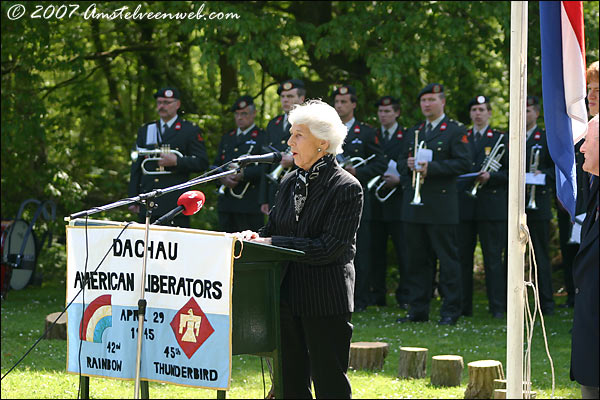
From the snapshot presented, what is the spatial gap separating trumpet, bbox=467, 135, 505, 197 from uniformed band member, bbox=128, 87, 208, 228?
288cm

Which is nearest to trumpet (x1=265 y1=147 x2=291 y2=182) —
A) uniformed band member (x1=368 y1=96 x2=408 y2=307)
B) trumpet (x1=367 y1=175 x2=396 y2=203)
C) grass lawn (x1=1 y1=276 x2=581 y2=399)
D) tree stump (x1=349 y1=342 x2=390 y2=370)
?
→ trumpet (x1=367 y1=175 x2=396 y2=203)

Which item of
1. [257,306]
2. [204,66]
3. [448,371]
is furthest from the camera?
[204,66]

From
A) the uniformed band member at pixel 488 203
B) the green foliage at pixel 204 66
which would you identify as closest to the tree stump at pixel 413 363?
the uniformed band member at pixel 488 203

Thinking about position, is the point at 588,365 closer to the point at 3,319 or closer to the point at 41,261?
the point at 3,319

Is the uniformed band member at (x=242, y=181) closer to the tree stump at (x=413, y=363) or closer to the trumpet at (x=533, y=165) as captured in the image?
the trumpet at (x=533, y=165)

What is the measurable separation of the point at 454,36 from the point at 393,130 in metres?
1.71

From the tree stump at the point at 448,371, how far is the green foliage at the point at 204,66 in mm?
5815

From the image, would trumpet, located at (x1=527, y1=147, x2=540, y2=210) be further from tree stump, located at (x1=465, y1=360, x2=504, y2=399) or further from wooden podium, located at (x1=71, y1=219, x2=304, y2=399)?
wooden podium, located at (x1=71, y1=219, x2=304, y2=399)

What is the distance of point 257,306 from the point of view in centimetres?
464

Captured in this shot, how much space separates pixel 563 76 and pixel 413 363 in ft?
11.0

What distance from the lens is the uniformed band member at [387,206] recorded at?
432 inches

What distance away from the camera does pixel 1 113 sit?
43.3 feet

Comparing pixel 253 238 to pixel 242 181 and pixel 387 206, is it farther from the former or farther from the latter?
pixel 387 206

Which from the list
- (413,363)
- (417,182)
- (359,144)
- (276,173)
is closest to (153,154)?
(276,173)
